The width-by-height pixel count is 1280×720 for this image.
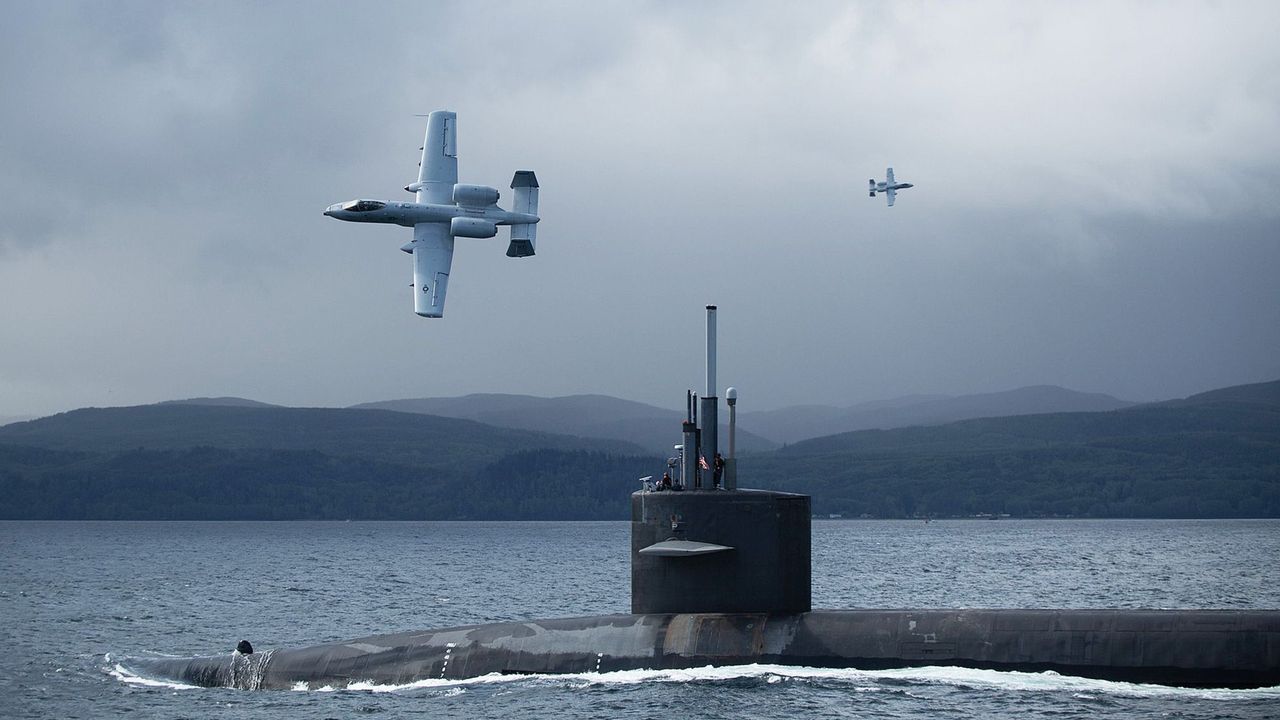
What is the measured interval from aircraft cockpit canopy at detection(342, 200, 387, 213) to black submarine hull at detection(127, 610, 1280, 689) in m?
12.4

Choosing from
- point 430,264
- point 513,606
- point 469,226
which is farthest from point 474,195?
point 513,606

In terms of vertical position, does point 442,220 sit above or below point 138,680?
above

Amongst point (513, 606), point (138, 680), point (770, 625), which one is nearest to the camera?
point (770, 625)

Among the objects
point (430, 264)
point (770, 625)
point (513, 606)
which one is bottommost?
point (513, 606)

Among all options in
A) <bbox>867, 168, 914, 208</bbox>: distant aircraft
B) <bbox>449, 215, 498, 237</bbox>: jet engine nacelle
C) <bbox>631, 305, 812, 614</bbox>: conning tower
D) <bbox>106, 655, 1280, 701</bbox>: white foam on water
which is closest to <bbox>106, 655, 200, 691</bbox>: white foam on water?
<bbox>106, 655, 1280, 701</bbox>: white foam on water

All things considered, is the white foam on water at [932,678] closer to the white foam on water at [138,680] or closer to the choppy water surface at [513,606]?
the choppy water surface at [513,606]

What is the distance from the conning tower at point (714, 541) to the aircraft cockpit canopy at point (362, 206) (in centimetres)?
1413

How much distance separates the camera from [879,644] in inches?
950

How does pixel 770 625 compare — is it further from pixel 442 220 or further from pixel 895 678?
pixel 442 220

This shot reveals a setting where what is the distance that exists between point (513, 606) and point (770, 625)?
3800 centimetres

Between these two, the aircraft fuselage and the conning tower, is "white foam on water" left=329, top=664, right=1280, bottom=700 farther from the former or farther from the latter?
the aircraft fuselage

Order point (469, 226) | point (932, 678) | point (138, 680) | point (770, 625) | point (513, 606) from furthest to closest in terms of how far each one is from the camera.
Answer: point (513, 606) → point (469, 226) → point (138, 680) → point (770, 625) → point (932, 678)

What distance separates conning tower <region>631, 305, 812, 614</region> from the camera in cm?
2464

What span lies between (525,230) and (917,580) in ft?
163
